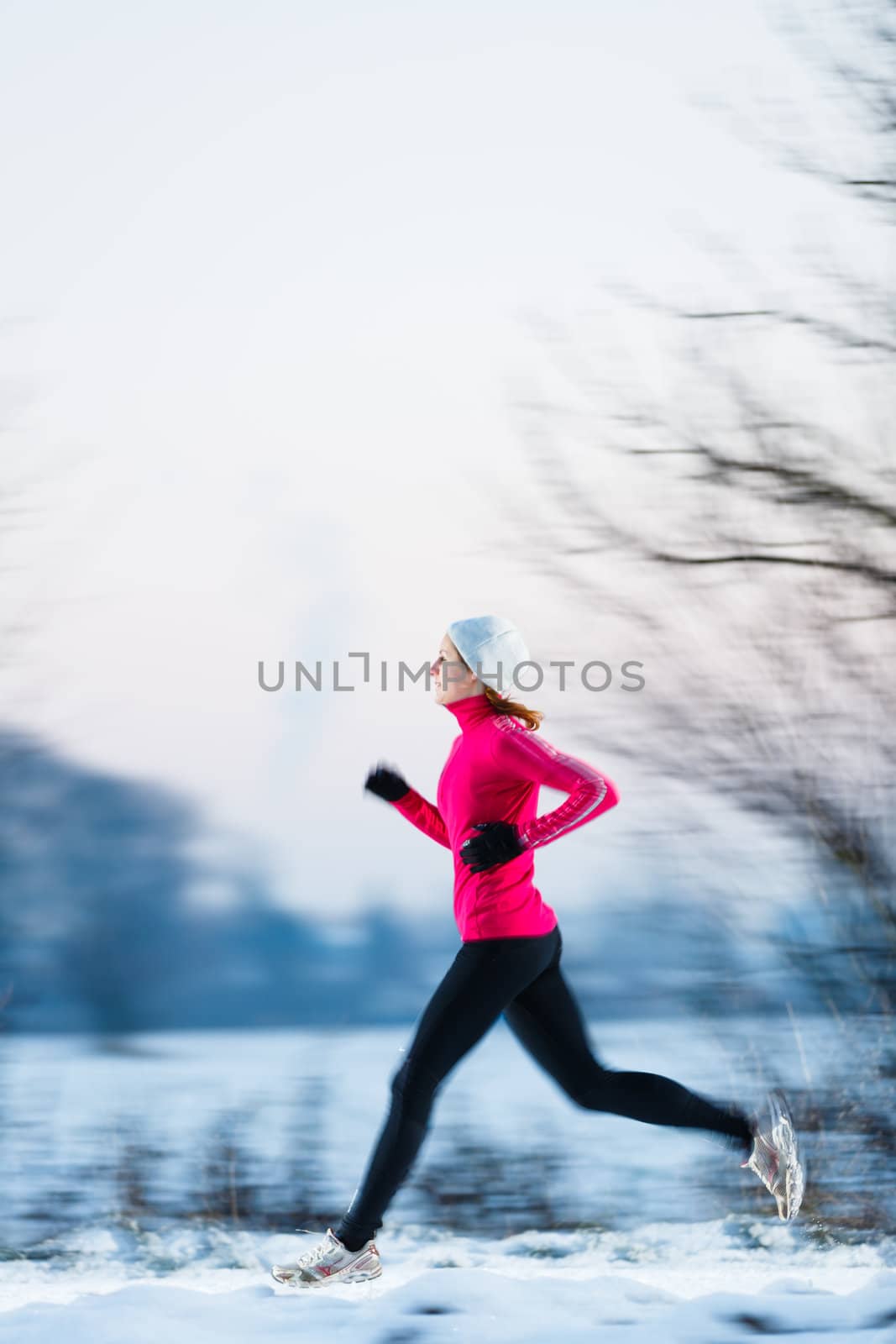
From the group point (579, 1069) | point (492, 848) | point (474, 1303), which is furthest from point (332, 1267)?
point (492, 848)

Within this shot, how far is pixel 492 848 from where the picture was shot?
2574 millimetres

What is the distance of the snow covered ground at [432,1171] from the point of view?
3578 mm

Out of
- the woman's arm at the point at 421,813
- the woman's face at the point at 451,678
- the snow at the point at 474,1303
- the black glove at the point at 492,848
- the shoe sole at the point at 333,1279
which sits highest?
the woman's face at the point at 451,678

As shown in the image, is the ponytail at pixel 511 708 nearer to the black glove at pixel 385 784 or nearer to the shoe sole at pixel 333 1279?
the black glove at pixel 385 784

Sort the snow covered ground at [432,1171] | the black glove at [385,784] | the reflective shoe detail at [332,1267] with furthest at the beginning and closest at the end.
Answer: the snow covered ground at [432,1171] < the black glove at [385,784] < the reflective shoe detail at [332,1267]

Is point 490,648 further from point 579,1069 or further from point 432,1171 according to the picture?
point 432,1171

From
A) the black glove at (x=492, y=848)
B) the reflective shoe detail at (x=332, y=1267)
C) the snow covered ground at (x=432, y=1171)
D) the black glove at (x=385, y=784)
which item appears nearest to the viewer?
the black glove at (x=492, y=848)

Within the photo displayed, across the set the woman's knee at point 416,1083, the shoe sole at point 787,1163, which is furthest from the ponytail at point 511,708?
the shoe sole at point 787,1163

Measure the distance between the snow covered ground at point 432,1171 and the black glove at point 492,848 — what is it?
125cm

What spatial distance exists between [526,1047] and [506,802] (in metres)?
0.61

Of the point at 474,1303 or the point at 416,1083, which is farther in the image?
the point at 474,1303

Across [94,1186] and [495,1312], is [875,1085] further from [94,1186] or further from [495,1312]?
[94,1186]

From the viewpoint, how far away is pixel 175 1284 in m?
3.06

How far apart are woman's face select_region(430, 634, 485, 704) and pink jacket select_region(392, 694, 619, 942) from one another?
21 mm
